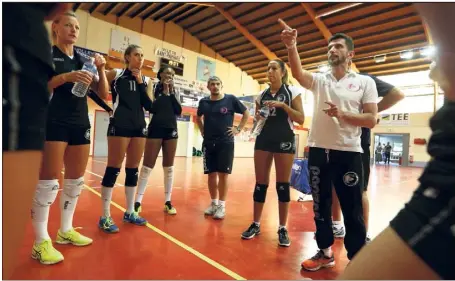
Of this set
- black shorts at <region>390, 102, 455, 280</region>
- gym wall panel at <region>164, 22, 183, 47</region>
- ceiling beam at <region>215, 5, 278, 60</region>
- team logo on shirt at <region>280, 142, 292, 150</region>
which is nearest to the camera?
black shorts at <region>390, 102, 455, 280</region>

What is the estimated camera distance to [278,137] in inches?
112

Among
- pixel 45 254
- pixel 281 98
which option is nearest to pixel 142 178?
pixel 45 254

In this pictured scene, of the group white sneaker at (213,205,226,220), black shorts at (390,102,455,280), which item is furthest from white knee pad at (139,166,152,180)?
black shorts at (390,102,455,280)

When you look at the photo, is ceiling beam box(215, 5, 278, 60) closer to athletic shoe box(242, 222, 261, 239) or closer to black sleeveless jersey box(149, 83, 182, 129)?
black sleeveless jersey box(149, 83, 182, 129)

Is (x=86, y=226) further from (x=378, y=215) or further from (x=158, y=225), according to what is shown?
(x=378, y=215)

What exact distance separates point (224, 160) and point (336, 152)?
186 cm

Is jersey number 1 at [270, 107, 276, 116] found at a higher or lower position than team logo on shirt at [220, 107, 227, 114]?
lower

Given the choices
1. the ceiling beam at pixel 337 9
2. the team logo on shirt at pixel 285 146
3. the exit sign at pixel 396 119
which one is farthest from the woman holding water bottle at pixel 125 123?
the exit sign at pixel 396 119

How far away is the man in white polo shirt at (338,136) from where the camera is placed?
1.99 metres

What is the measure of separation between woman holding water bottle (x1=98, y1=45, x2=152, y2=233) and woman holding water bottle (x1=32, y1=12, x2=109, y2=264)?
47 centimetres

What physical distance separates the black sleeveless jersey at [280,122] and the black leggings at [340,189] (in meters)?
0.70

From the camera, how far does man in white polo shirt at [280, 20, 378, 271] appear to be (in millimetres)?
1992

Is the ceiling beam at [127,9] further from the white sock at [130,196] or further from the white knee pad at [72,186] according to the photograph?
the white knee pad at [72,186]

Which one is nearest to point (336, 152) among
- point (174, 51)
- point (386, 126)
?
point (174, 51)
